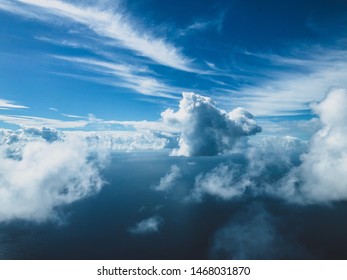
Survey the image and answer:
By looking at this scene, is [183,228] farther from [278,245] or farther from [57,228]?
[57,228]

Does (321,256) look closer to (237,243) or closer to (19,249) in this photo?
(237,243)

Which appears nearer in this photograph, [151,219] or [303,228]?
[303,228]
